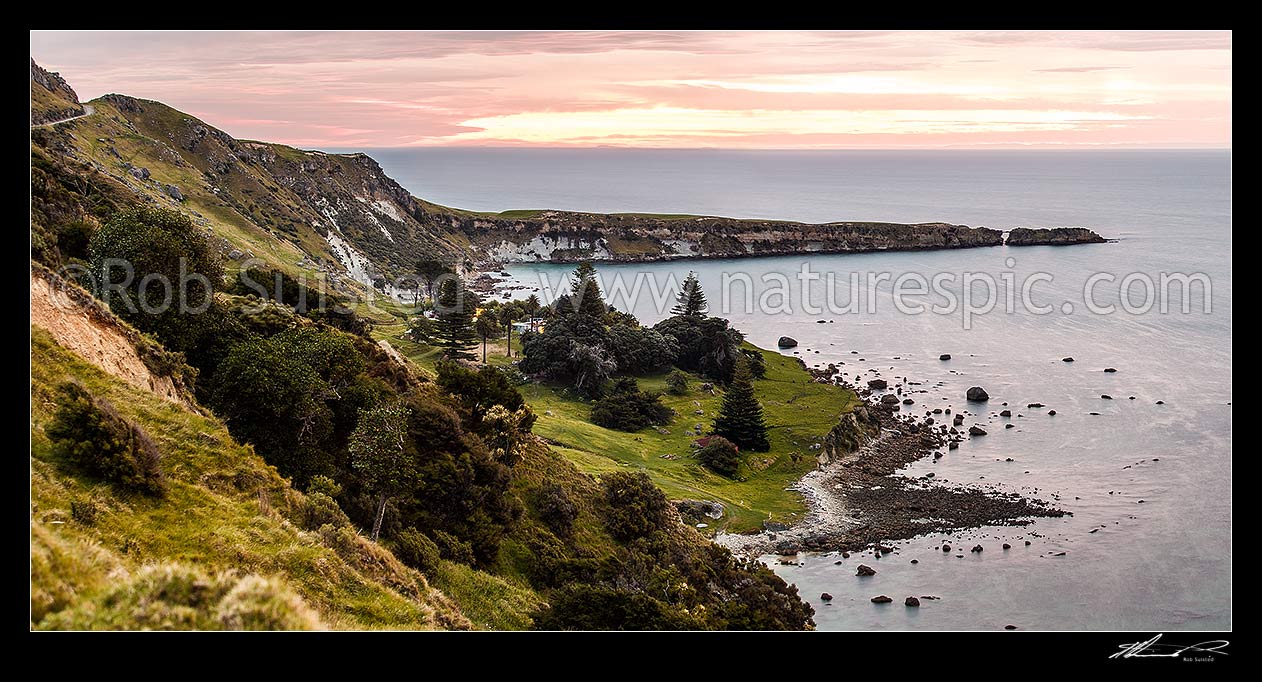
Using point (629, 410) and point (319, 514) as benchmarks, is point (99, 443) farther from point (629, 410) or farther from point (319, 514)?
point (629, 410)

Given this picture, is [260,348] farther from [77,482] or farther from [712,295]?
[712,295]

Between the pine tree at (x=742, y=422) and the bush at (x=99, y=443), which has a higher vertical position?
the bush at (x=99, y=443)

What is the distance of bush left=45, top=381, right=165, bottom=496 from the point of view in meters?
15.8

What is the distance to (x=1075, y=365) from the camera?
8206 centimetres

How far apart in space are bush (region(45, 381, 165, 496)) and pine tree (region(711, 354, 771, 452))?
47.2m

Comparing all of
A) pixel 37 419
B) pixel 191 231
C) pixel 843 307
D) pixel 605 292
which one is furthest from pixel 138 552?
pixel 605 292

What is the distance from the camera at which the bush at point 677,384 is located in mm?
73500

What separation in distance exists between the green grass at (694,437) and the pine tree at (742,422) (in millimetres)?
1090

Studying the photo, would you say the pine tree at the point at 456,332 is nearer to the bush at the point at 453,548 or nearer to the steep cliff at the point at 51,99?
the bush at the point at 453,548

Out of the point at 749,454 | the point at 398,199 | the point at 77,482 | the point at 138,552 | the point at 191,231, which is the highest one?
the point at 398,199

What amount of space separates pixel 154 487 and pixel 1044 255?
163794mm

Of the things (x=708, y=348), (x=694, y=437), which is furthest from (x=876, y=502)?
(x=708, y=348)
